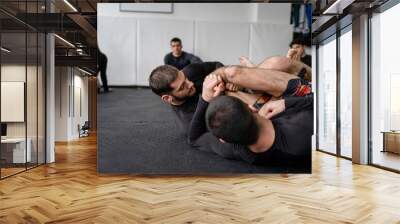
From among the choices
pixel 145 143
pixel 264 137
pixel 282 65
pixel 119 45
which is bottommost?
pixel 145 143

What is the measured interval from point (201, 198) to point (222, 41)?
91.4 inches

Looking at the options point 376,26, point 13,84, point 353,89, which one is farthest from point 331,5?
point 13,84

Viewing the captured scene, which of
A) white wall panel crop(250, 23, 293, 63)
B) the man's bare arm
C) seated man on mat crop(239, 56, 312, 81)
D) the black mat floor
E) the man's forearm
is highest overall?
white wall panel crop(250, 23, 293, 63)

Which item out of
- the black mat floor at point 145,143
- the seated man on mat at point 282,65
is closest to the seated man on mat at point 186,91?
the black mat floor at point 145,143

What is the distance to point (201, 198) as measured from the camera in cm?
471

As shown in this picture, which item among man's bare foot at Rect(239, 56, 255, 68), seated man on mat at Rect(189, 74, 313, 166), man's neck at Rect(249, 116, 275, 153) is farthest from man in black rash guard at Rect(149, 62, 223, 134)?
man's neck at Rect(249, 116, 275, 153)

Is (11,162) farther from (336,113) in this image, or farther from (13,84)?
(336,113)

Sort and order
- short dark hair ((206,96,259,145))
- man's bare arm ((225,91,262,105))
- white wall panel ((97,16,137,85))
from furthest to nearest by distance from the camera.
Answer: white wall panel ((97,16,137,85)) < man's bare arm ((225,91,262,105)) < short dark hair ((206,96,259,145))

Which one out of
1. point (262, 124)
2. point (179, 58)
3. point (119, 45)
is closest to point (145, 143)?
point (179, 58)

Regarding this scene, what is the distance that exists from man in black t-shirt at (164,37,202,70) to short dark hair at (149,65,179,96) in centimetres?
7

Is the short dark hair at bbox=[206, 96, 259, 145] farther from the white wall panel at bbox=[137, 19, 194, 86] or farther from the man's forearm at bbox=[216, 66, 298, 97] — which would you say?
the white wall panel at bbox=[137, 19, 194, 86]

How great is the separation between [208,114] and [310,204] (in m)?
1.85

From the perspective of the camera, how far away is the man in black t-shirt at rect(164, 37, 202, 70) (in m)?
5.56

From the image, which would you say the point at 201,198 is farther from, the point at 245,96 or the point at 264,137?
the point at 245,96
